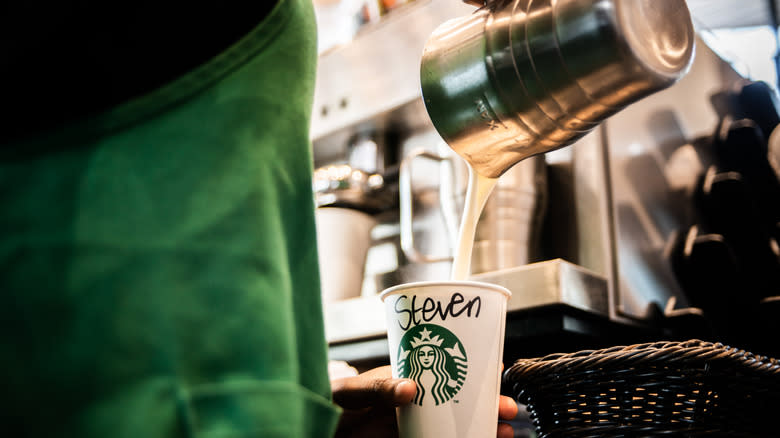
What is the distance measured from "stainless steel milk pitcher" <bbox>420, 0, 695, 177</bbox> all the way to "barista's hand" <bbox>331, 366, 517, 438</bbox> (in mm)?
310

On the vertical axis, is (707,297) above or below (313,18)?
below

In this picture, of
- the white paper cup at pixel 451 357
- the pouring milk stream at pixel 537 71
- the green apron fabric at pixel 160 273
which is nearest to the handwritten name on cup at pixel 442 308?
the white paper cup at pixel 451 357

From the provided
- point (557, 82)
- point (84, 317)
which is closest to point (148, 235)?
point (84, 317)

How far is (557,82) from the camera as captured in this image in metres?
0.71

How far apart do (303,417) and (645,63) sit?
0.49m

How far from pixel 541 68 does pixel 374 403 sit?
0.41m

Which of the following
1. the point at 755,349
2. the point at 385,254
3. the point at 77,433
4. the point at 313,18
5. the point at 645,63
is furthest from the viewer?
the point at 385,254

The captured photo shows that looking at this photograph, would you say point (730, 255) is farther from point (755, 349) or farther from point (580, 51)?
point (580, 51)

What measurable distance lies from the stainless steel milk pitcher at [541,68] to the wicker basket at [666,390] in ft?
0.87

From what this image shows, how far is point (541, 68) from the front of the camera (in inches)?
28.0

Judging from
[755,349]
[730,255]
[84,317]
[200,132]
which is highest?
[200,132]

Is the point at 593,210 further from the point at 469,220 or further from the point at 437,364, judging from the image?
the point at 437,364

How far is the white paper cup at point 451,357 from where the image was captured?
2.21 ft

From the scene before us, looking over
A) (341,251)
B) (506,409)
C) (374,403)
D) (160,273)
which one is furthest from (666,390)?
(341,251)
